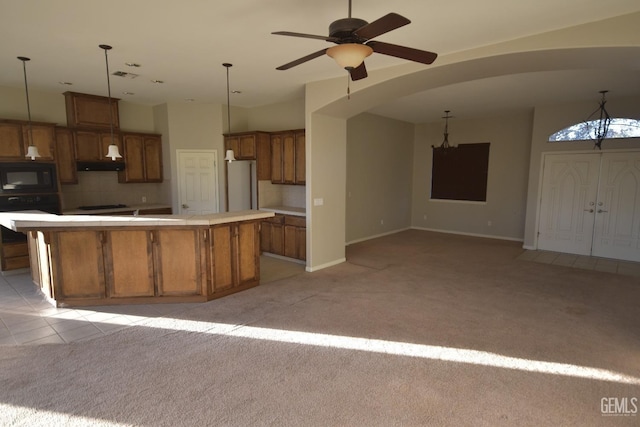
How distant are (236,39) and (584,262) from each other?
22.1 ft

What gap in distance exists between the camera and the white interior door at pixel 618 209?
604cm

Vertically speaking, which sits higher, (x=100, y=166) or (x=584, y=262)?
(x=100, y=166)

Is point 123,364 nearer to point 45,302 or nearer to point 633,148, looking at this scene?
point 45,302

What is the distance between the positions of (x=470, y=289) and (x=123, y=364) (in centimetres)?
410

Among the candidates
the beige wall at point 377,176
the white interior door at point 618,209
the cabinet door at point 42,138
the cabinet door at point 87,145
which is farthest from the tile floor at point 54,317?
the white interior door at point 618,209

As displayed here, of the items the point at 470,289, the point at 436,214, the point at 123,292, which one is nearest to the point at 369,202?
the point at 436,214

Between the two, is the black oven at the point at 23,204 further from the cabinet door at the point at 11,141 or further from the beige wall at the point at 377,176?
the beige wall at the point at 377,176

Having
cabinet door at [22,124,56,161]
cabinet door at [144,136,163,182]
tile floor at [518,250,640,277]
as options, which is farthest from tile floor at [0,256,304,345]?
tile floor at [518,250,640,277]

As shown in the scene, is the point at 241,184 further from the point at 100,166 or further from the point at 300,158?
the point at 100,166

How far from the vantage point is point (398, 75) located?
13.3 feet

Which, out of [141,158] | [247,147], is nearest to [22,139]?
[141,158]

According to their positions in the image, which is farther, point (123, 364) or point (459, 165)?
point (459, 165)

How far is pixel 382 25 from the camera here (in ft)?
6.61

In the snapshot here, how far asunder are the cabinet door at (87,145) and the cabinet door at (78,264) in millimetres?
2634
